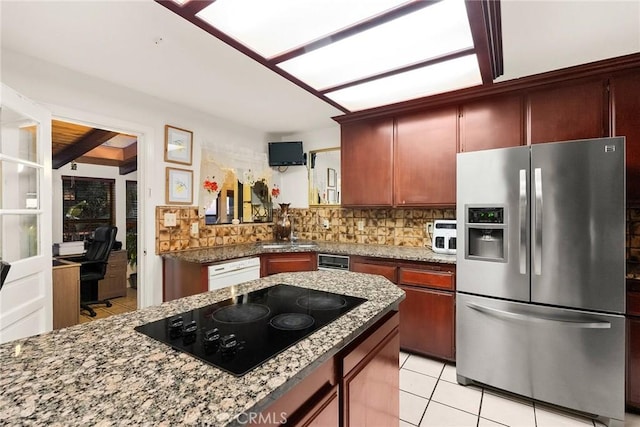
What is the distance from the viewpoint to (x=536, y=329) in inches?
75.4

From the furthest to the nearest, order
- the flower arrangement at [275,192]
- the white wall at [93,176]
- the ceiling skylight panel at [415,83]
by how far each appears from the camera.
A: 1. the white wall at [93,176]
2. the flower arrangement at [275,192]
3. the ceiling skylight panel at [415,83]

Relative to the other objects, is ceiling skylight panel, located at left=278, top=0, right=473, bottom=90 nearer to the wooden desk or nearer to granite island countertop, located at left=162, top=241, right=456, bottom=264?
granite island countertop, located at left=162, top=241, right=456, bottom=264

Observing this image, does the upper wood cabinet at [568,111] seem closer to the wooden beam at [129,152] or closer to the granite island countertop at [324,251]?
the granite island countertop at [324,251]

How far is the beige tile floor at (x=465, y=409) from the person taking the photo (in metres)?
1.80

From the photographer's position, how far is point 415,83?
1887 millimetres

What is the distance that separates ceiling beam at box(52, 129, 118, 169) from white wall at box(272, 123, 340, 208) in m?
2.03

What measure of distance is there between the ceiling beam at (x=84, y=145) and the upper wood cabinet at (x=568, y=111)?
4166 mm

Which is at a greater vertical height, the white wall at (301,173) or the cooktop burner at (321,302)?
the white wall at (301,173)

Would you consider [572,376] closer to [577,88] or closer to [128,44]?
[577,88]

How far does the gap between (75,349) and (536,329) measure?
2396mm

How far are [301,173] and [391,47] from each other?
2.60 m

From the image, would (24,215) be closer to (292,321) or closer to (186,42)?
(186,42)

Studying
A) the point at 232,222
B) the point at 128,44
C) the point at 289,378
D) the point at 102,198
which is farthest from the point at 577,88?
the point at 102,198

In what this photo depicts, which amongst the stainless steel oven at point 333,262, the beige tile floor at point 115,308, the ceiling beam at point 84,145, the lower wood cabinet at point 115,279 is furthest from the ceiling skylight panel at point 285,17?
the lower wood cabinet at point 115,279
